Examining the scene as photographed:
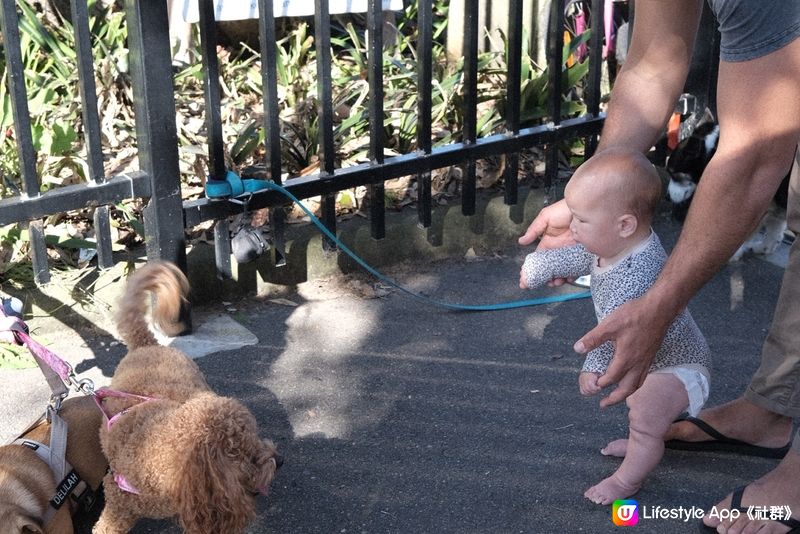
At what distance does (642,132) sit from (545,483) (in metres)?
1.11

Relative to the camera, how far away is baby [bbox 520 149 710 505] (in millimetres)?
2680

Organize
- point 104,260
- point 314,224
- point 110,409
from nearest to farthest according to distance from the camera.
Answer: point 110,409
point 104,260
point 314,224

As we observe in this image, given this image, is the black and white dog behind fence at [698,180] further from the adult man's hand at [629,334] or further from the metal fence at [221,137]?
the adult man's hand at [629,334]

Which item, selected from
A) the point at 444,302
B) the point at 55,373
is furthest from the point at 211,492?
the point at 444,302

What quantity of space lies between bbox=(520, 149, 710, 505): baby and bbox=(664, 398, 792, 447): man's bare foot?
0.32 meters

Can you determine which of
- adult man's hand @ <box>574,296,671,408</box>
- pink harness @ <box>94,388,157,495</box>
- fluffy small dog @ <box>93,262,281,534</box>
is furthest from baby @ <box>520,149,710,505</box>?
pink harness @ <box>94,388,157,495</box>

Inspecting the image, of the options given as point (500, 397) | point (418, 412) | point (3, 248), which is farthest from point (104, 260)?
point (500, 397)

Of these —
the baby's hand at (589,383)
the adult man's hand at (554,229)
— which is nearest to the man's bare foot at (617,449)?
the baby's hand at (589,383)

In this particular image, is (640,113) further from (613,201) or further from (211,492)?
(211,492)

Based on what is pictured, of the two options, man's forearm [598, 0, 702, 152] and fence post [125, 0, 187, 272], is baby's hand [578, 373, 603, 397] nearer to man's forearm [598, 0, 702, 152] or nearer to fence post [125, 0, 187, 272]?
man's forearm [598, 0, 702, 152]

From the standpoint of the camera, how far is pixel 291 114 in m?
4.85

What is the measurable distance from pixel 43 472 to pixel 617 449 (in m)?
1.69

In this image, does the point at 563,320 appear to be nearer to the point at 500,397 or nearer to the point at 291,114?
the point at 500,397

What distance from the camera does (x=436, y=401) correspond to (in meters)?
3.41
